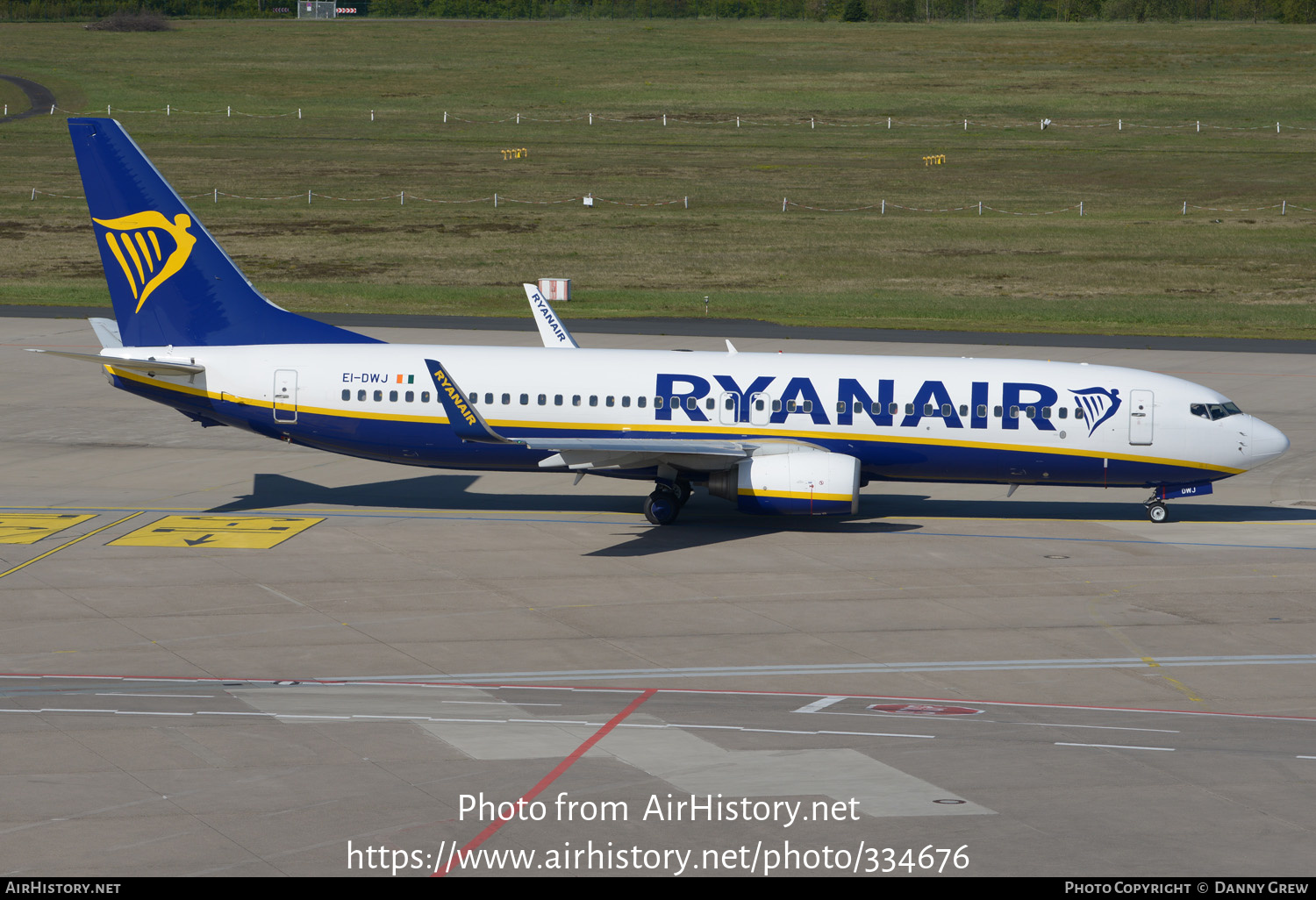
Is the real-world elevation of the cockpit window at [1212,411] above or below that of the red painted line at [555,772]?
above

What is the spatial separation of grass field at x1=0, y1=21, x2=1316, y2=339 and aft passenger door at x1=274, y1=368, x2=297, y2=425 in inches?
1399

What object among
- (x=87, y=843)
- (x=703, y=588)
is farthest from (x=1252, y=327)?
(x=87, y=843)

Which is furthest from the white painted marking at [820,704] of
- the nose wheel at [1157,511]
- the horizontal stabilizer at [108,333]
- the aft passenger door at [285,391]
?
the horizontal stabilizer at [108,333]

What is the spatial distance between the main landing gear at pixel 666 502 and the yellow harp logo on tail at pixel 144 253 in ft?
48.1

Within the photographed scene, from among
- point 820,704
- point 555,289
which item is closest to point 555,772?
point 820,704

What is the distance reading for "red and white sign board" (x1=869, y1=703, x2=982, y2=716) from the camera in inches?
1034

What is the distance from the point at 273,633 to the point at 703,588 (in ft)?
32.3

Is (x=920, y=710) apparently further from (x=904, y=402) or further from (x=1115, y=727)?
(x=904, y=402)

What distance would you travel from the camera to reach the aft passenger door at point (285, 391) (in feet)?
130

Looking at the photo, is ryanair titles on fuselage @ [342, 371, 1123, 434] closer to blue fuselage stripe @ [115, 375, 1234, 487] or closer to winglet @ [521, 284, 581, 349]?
blue fuselage stripe @ [115, 375, 1234, 487]

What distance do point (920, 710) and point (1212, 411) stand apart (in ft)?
56.6

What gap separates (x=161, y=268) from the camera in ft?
132

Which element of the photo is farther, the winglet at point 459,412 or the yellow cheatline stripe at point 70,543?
the winglet at point 459,412

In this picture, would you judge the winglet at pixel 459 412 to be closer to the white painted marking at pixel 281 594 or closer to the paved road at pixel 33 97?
the white painted marking at pixel 281 594
